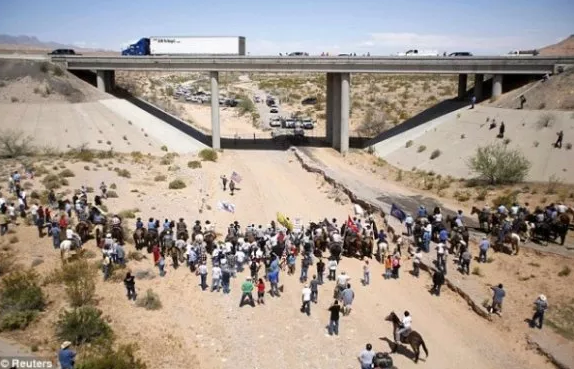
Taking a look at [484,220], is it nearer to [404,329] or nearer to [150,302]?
[404,329]

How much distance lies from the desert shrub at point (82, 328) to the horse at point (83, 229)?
780 cm

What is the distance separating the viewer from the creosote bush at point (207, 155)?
47.7m

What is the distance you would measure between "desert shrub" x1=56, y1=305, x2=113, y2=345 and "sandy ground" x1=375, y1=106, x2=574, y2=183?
105 feet

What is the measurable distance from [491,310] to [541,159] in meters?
23.2

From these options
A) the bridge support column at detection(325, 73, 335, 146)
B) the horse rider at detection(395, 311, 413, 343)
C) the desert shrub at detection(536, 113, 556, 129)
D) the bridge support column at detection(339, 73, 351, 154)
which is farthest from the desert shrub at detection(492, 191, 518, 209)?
the bridge support column at detection(325, 73, 335, 146)

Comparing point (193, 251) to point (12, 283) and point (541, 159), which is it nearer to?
point (12, 283)

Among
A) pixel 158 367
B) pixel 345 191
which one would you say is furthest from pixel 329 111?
pixel 158 367

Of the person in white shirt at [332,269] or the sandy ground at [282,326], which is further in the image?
the person in white shirt at [332,269]

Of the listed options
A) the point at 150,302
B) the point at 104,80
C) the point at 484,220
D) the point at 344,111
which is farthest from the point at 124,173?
the point at 484,220

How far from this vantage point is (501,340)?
18.2 m

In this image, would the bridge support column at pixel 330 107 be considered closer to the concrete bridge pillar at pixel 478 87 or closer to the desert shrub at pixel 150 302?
the concrete bridge pillar at pixel 478 87

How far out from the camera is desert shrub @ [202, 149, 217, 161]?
4765cm

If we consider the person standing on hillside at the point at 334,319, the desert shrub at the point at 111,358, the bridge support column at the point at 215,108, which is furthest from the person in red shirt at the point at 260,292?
the bridge support column at the point at 215,108

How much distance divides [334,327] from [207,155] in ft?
108
